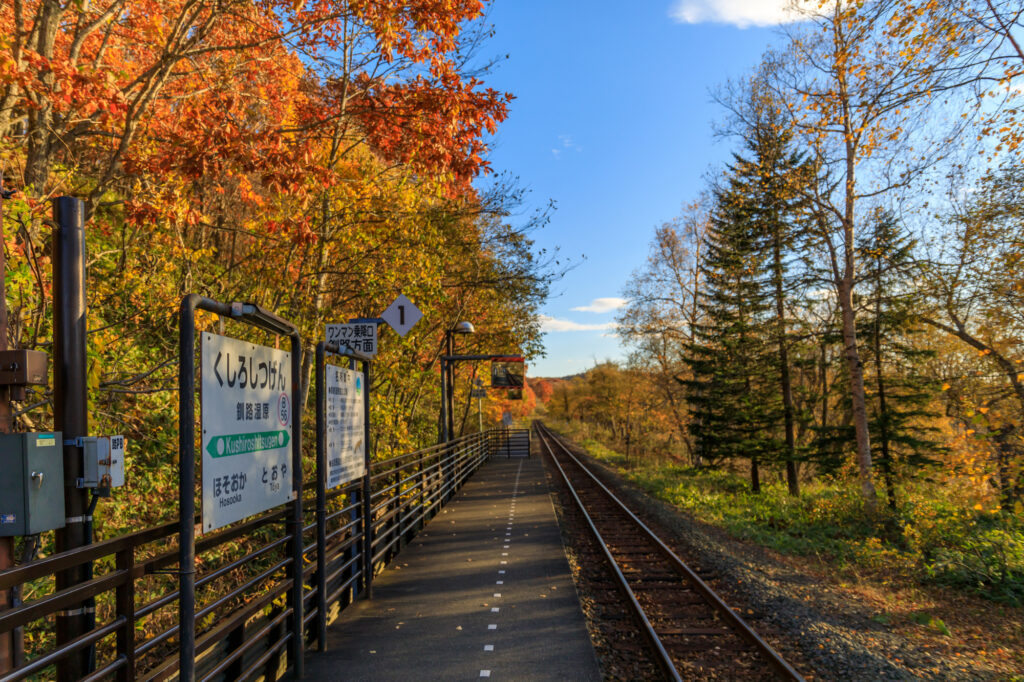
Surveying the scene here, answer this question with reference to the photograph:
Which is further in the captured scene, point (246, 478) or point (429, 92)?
point (429, 92)

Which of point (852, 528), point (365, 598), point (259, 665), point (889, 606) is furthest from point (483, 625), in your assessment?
point (852, 528)

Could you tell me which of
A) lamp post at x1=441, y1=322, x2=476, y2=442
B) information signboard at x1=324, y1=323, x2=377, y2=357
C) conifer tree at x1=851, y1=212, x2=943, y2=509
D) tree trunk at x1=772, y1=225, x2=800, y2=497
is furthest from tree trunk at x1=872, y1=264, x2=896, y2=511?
information signboard at x1=324, y1=323, x2=377, y2=357

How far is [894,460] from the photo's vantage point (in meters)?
18.4

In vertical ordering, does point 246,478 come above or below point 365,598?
above

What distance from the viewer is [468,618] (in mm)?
5902

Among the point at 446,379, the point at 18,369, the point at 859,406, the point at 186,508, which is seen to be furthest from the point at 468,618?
the point at 446,379

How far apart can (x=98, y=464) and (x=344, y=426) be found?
10.2ft

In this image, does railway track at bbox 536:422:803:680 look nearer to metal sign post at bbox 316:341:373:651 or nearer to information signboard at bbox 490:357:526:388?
metal sign post at bbox 316:341:373:651

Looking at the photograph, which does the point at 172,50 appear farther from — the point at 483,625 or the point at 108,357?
the point at 483,625

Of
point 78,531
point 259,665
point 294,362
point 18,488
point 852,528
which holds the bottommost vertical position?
point 852,528

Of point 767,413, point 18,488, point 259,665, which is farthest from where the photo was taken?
point 767,413

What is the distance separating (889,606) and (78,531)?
9501 mm

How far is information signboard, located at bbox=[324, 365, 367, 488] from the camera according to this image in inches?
219

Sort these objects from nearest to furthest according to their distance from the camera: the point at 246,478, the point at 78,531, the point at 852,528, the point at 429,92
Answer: the point at 78,531 < the point at 246,478 < the point at 429,92 < the point at 852,528
